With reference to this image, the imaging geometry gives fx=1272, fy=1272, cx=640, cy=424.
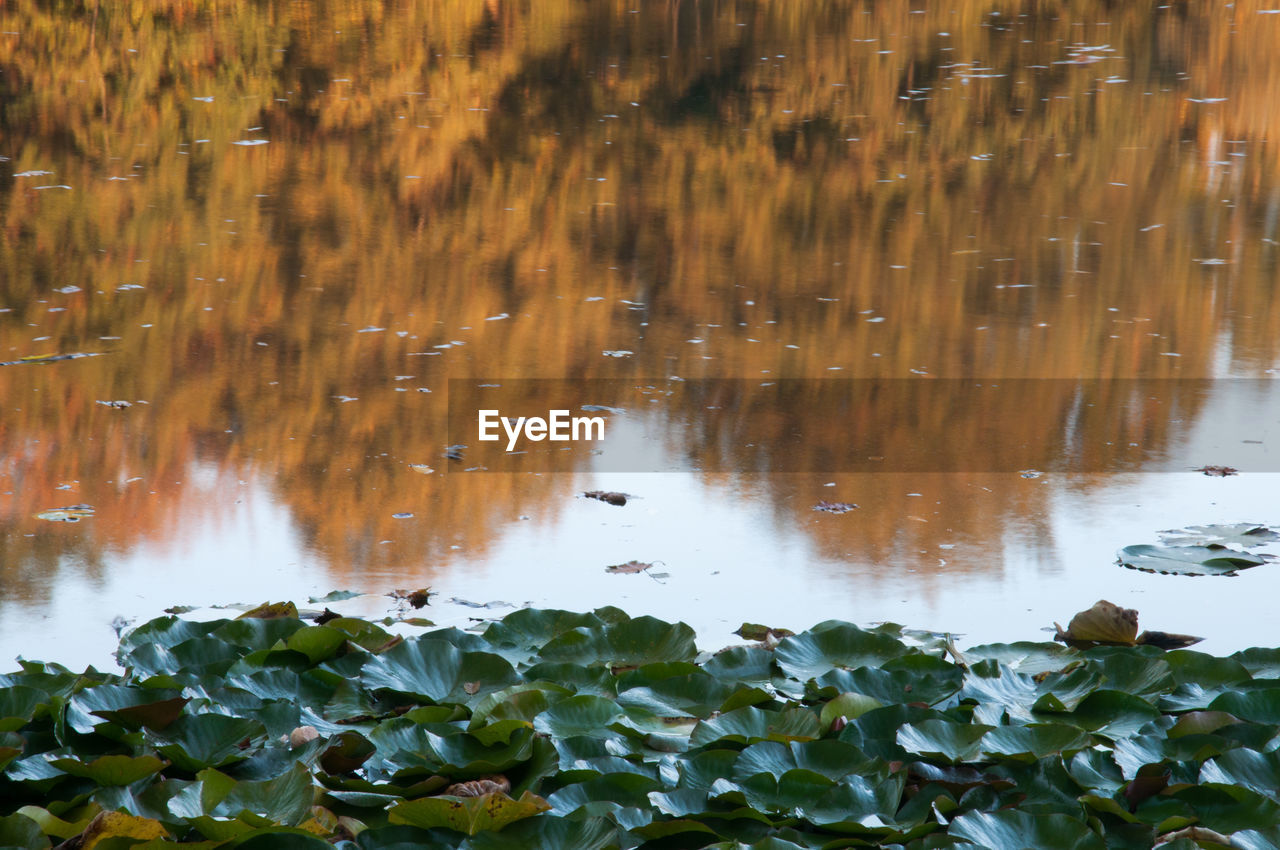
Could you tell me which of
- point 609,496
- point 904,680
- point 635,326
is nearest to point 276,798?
point 904,680

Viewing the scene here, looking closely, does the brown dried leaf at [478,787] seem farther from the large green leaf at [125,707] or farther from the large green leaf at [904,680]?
the large green leaf at [904,680]

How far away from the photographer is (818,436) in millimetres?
3055

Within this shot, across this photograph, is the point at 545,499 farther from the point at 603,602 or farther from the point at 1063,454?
the point at 1063,454

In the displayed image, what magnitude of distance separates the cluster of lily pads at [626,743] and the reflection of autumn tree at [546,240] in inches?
30.6

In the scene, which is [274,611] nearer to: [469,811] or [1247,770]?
[469,811]

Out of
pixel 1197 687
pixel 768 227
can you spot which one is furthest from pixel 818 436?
pixel 768 227

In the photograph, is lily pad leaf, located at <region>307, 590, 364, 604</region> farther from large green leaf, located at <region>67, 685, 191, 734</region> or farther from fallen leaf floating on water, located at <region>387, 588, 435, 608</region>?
large green leaf, located at <region>67, 685, 191, 734</region>

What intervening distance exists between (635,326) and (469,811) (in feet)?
8.59

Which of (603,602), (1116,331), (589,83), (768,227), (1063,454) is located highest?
(589,83)

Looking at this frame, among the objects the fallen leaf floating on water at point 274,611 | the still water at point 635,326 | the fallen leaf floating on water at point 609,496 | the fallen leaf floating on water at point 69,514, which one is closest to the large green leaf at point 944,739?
the still water at point 635,326

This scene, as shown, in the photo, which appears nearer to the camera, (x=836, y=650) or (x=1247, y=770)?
(x=1247, y=770)

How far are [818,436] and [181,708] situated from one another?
5.99ft
